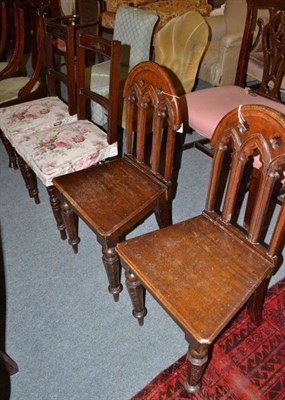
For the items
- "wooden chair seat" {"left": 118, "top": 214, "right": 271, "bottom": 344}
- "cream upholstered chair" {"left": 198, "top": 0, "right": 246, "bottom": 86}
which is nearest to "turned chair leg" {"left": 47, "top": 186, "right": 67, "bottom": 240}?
"wooden chair seat" {"left": 118, "top": 214, "right": 271, "bottom": 344}

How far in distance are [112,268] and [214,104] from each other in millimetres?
1015

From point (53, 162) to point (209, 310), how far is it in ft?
3.19

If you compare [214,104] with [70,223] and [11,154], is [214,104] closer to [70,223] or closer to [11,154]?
[70,223]

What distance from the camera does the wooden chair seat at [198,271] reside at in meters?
0.98

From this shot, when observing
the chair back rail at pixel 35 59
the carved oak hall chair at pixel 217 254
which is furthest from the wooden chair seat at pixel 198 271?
the chair back rail at pixel 35 59

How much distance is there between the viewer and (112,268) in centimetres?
140

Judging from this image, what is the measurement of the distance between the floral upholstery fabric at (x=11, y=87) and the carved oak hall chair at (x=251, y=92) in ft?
3.71

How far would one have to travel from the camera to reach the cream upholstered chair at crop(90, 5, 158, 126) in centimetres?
233

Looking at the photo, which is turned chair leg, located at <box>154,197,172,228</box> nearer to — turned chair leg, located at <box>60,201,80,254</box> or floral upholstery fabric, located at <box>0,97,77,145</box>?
turned chair leg, located at <box>60,201,80,254</box>

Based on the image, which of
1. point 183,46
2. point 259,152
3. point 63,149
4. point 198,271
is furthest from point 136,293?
point 183,46

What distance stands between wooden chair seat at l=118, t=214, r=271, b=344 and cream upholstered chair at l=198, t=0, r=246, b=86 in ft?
7.30

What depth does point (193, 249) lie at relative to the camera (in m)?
1.16

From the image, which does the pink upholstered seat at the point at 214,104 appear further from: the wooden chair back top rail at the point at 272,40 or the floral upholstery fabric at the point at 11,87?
the floral upholstery fabric at the point at 11,87

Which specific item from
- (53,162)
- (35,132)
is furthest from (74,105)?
(53,162)
